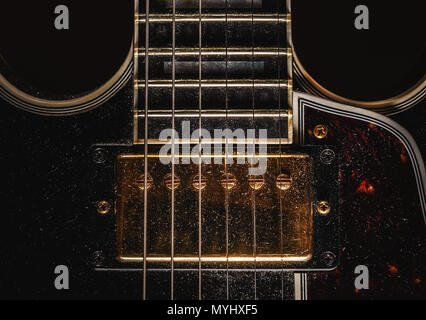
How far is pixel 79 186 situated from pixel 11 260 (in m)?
0.17

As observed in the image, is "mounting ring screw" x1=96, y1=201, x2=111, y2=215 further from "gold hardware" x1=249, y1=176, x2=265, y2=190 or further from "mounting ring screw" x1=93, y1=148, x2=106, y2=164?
"gold hardware" x1=249, y1=176, x2=265, y2=190

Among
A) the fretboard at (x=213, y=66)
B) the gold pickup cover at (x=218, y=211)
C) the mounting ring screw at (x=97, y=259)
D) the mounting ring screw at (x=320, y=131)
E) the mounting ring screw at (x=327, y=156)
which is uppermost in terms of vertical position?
the fretboard at (x=213, y=66)

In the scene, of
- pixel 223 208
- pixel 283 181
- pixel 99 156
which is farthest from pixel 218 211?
pixel 99 156

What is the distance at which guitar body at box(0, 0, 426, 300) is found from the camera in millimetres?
857

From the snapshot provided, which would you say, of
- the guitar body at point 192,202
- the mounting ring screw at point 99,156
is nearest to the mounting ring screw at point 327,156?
the guitar body at point 192,202

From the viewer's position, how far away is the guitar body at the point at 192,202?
0.86 meters

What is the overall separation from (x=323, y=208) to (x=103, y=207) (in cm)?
38

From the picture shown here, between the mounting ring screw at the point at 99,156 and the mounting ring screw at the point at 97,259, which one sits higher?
the mounting ring screw at the point at 99,156

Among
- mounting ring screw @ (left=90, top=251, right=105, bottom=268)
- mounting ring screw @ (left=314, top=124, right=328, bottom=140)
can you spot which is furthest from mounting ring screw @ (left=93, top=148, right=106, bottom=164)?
mounting ring screw @ (left=314, top=124, right=328, bottom=140)

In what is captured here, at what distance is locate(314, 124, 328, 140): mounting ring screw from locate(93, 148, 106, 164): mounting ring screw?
1.21 ft

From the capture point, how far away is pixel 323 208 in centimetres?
86

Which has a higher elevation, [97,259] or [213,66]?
[213,66]

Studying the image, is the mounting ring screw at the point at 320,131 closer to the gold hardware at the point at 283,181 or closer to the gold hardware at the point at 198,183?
the gold hardware at the point at 283,181

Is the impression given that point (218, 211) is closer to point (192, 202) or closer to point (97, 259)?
point (192, 202)
